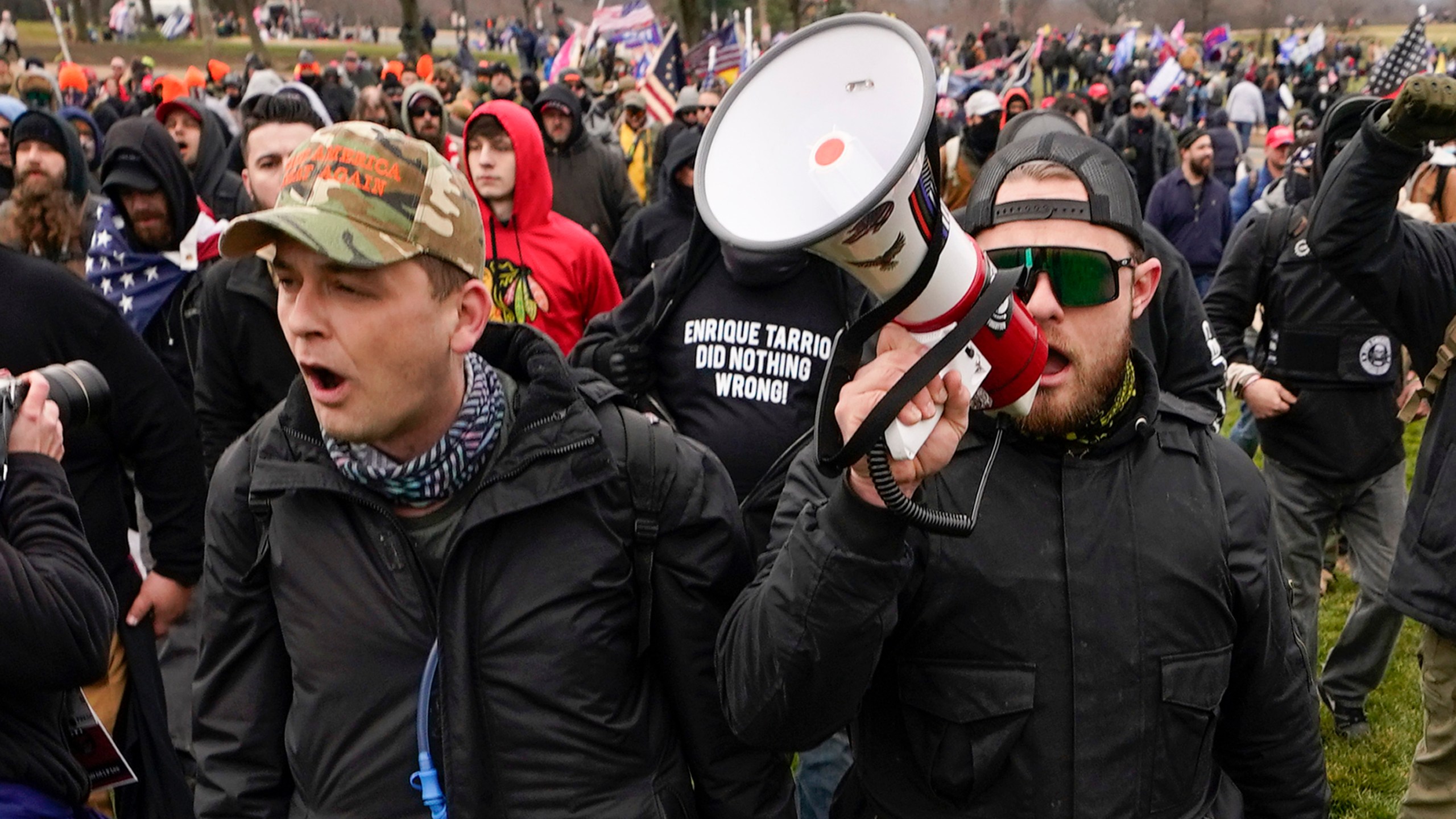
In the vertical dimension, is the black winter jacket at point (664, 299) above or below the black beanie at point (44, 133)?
below

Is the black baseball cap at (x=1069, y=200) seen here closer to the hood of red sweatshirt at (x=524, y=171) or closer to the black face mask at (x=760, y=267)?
the black face mask at (x=760, y=267)

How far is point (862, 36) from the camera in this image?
1.52 m

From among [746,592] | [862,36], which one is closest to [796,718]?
[746,592]

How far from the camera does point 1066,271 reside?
194cm

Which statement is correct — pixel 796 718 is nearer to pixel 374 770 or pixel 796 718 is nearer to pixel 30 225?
pixel 374 770

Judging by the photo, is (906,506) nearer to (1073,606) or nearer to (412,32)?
(1073,606)

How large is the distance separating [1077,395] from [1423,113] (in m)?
1.21

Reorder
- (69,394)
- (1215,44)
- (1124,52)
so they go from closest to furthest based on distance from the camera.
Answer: (69,394) → (1124,52) → (1215,44)

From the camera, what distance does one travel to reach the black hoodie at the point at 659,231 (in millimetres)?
5555

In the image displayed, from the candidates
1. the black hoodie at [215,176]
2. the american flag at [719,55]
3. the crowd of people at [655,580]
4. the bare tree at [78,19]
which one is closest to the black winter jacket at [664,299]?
the crowd of people at [655,580]

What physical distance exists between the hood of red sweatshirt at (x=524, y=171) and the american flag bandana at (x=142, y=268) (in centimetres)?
103

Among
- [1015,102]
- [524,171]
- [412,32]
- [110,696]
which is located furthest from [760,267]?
[412,32]

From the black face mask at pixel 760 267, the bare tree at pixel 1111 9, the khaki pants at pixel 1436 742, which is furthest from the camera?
the bare tree at pixel 1111 9

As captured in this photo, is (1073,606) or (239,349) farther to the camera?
(239,349)
